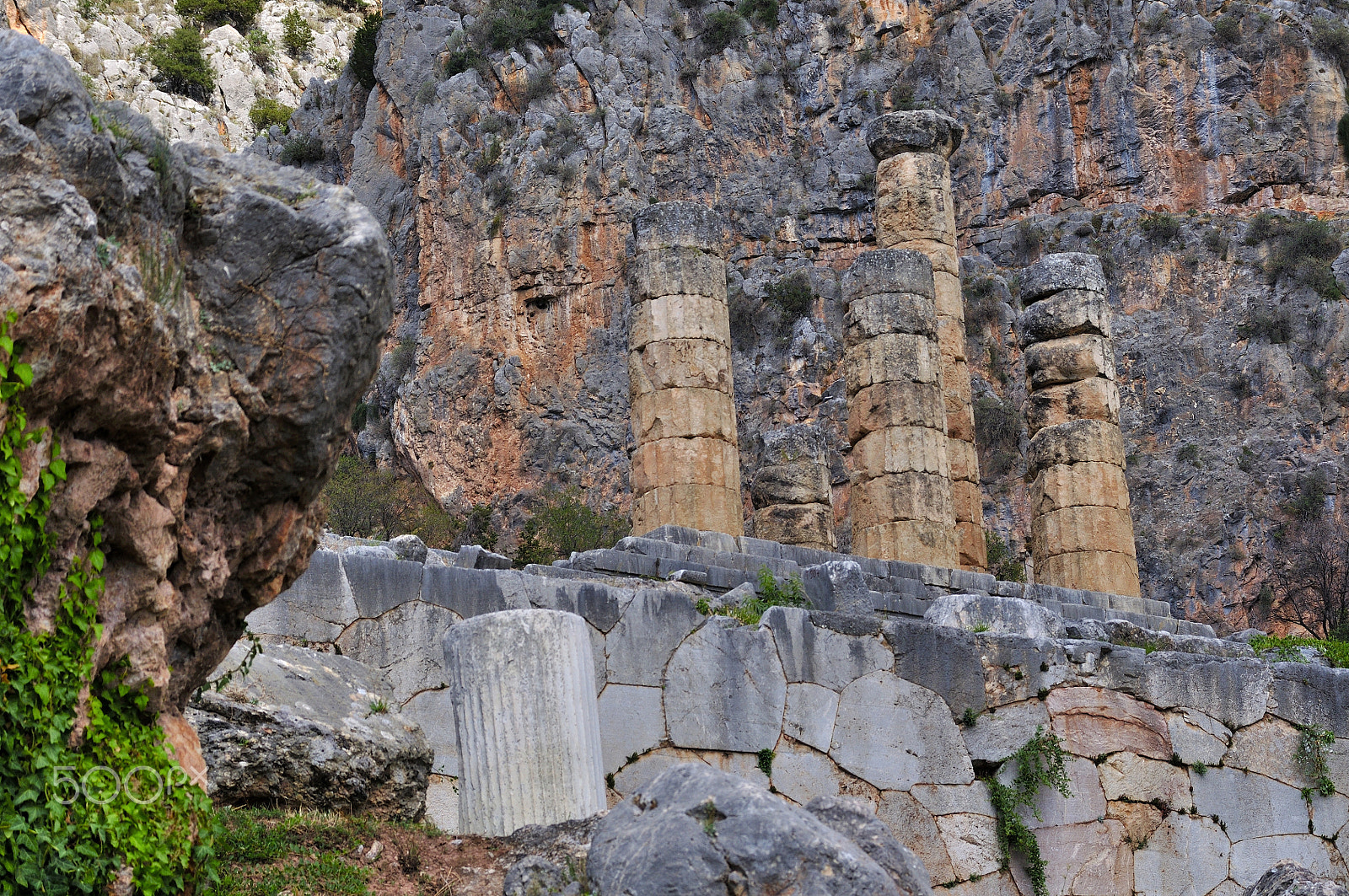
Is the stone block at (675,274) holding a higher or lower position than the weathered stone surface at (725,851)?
higher

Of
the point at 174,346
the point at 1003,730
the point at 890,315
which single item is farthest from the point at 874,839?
the point at 890,315

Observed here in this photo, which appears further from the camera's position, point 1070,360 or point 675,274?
point 1070,360

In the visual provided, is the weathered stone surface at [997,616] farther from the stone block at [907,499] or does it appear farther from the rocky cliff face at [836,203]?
the rocky cliff face at [836,203]

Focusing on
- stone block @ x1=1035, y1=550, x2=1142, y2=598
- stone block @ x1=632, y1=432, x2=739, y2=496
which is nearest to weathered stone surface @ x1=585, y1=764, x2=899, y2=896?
stone block @ x1=632, y1=432, x2=739, y2=496

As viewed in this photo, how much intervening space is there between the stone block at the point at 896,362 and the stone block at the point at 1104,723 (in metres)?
9.15

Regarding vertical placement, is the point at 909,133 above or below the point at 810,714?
above

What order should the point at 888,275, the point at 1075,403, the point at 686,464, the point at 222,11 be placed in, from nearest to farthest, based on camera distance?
the point at 686,464 < the point at 888,275 < the point at 1075,403 < the point at 222,11

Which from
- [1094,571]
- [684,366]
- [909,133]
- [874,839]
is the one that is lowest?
[874,839]

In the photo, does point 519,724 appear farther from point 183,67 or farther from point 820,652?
point 183,67

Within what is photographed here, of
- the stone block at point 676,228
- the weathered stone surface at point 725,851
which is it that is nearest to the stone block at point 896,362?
the stone block at point 676,228

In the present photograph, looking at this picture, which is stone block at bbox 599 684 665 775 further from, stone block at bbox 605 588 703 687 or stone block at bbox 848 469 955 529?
stone block at bbox 848 469 955 529

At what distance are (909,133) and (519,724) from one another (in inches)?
671

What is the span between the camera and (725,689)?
32.9ft

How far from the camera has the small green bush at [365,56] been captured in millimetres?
44531
